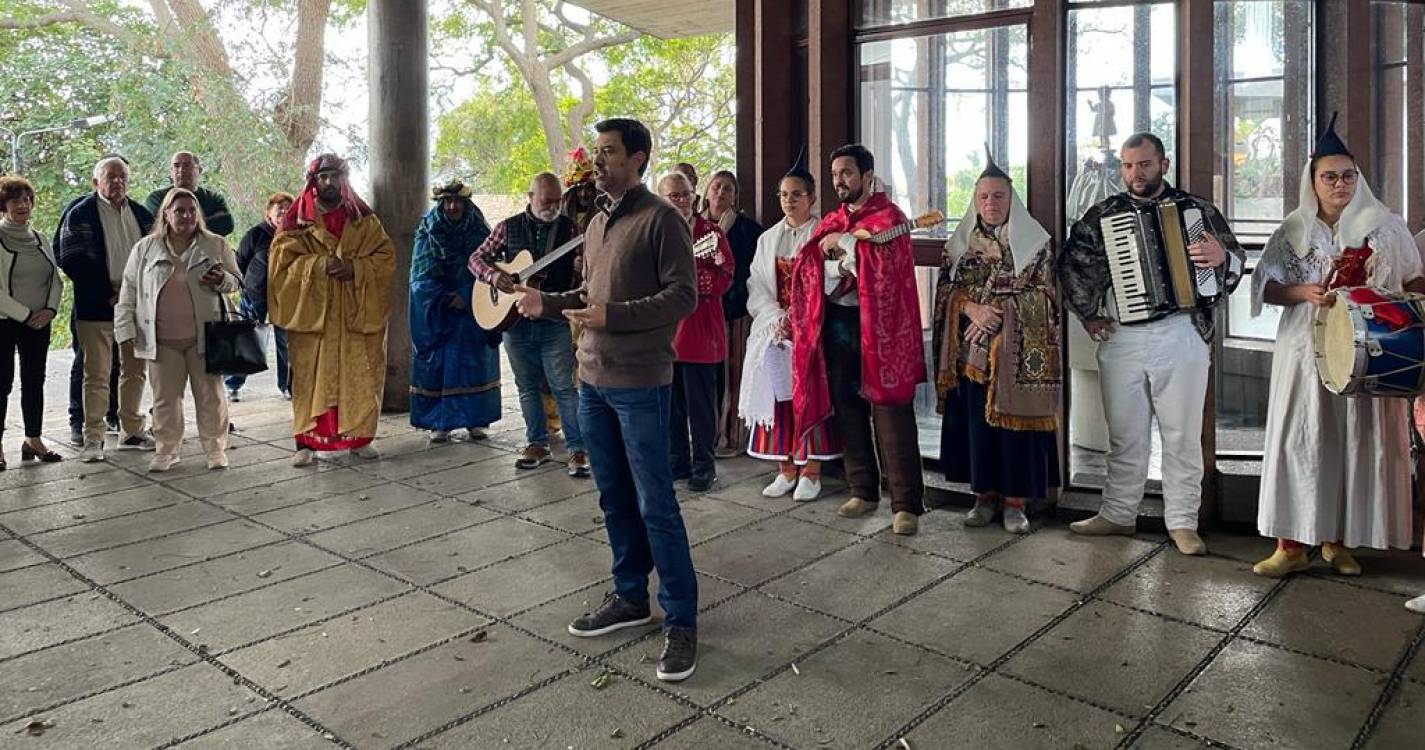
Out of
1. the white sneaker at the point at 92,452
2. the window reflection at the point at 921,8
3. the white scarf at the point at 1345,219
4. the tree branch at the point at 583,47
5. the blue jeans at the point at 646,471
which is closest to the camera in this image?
the blue jeans at the point at 646,471

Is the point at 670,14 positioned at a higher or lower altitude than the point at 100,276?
higher

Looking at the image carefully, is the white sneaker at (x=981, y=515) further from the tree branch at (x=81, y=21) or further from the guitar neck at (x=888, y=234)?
the tree branch at (x=81, y=21)

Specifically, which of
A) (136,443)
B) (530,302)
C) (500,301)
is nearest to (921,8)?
(500,301)

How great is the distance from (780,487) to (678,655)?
239 cm

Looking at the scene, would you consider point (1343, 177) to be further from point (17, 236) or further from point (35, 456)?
point (35, 456)

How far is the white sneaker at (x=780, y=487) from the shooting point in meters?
5.74

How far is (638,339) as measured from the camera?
3482 millimetres

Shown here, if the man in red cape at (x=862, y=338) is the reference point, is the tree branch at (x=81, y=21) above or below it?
above

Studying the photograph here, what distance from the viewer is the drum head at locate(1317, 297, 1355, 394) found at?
12.8 feet

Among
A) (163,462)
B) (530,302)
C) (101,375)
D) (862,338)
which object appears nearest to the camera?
(530,302)

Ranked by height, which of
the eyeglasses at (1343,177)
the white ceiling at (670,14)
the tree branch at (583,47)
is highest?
the tree branch at (583,47)

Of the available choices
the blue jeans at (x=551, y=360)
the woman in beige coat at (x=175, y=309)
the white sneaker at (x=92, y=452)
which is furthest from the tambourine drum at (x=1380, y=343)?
the white sneaker at (x=92, y=452)

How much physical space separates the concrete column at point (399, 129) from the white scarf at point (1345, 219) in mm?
5872

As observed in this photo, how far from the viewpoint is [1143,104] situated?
5184mm
